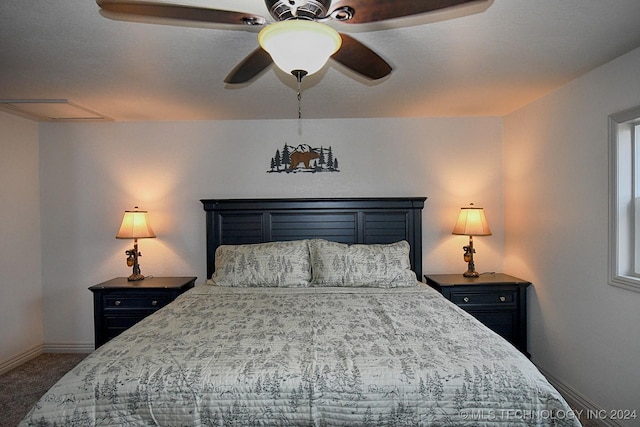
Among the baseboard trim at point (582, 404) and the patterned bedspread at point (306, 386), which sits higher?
the patterned bedspread at point (306, 386)

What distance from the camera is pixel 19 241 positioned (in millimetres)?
3287

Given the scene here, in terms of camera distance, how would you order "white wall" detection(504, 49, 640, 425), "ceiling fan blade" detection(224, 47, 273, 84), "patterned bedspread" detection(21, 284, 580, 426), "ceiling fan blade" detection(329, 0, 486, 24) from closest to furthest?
1. "ceiling fan blade" detection(329, 0, 486, 24)
2. "patterned bedspread" detection(21, 284, 580, 426)
3. "ceiling fan blade" detection(224, 47, 273, 84)
4. "white wall" detection(504, 49, 640, 425)

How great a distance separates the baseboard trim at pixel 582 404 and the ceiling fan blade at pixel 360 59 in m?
2.47

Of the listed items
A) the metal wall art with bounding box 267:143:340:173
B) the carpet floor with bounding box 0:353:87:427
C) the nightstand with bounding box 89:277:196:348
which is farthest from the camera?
the metal wall art with bounding box 267:143:340:173

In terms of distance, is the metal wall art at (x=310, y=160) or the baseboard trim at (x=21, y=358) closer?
the baseboard trim at (x=21, y=358)

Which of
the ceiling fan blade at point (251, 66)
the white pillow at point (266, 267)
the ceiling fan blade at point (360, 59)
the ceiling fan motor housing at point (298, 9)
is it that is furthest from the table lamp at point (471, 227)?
the ceiling fan motor housing at point (298, 9)

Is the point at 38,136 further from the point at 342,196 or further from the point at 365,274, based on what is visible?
the point at 365,274

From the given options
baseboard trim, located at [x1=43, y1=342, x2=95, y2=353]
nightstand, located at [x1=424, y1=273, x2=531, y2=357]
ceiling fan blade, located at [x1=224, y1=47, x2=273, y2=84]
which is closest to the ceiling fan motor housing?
ceiling fan blade, located at [x1=224, y1=47, x2=273, y2=84]

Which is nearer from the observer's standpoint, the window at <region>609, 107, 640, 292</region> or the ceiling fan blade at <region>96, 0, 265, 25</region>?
the ceiling fan blade at <region>96, 0, 265, 25</region>

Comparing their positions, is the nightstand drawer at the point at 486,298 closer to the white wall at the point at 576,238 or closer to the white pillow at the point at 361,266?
the white wall at the point at 576,238

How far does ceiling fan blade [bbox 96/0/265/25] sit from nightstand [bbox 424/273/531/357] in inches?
99.2

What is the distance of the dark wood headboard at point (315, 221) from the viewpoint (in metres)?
3.39

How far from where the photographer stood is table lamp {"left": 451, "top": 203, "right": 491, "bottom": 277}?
317 cm

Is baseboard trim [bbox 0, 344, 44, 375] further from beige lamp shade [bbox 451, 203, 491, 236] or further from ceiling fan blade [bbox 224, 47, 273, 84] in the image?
beige lamp shade [bbox 451, 203, 491, 236]
